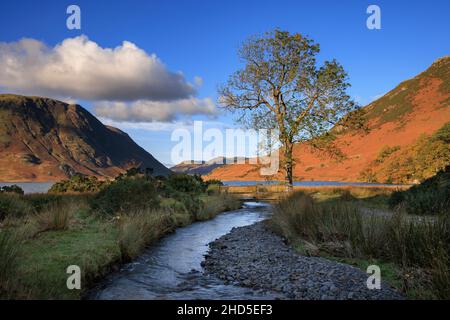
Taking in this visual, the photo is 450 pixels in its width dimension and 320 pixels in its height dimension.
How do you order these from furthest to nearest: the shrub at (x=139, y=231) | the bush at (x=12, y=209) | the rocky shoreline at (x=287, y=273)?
the bush at (x=12, y=209)
the shrub at (x=139, y=231)
the rocky shoreline at (x=287, y=273)

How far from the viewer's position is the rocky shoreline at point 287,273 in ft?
19.6

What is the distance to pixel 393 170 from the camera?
68375 mm

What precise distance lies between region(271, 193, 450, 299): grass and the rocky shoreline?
58 cm

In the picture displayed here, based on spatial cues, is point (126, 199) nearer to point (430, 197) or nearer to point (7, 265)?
point (7, 265)

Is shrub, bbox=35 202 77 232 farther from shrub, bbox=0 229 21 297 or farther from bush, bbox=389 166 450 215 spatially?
bush, bbox=389 166 450 215

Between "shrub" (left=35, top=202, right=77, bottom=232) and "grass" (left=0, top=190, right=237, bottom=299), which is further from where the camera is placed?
"shrub" (left=35, top=202, right=77, bottom=232)

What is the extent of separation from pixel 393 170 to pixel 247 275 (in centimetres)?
6969

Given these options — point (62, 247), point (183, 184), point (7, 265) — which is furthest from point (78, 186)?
point (7, 265)

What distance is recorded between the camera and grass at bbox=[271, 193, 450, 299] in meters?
5.64

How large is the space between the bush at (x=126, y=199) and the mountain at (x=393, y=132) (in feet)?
192

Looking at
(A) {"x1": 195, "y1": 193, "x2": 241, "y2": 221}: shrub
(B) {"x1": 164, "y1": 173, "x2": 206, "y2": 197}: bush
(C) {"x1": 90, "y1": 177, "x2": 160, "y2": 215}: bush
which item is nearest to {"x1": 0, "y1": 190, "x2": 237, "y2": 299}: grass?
(C) {"x1": 90, "y1": 177, "x2": 160, "y2": 215}: bush

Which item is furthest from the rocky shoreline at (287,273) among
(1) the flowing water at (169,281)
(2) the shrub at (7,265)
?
(2) the shrub at (7,265)

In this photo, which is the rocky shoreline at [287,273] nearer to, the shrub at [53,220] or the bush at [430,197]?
the shrub at [53,220]

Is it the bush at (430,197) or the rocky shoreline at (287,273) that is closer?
the rocky shoreline at (287,273)
